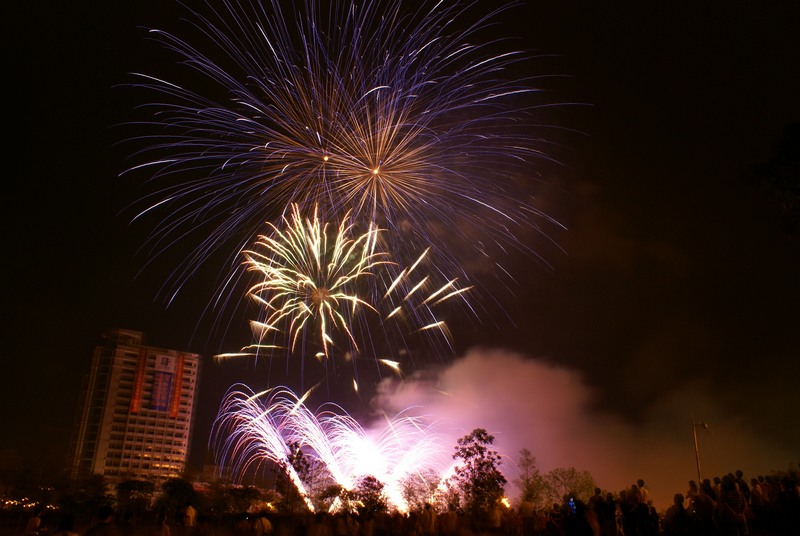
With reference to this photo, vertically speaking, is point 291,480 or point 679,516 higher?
point 291,480

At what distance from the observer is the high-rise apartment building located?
444 feet

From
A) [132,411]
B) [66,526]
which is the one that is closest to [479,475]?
[66,526]

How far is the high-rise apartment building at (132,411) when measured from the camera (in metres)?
135

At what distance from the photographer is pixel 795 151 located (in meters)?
12.6

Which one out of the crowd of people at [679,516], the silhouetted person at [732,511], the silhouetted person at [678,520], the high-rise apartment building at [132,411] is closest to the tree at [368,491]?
the crowd of people at [679,516]

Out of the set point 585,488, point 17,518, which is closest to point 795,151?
point 17,518

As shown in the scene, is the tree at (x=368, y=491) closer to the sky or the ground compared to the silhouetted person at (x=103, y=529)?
closer to the sky

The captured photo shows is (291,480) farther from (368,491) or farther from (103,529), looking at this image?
(103,529)

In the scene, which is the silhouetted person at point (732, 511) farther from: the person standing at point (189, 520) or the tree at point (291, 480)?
the tree at point (291, 480)

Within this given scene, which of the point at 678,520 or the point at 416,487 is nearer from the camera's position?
the point at 678,520

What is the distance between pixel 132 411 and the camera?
138 meters

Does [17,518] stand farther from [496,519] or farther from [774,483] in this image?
[774,483]

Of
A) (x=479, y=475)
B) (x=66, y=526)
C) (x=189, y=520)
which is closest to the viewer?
(x=66, y=526)

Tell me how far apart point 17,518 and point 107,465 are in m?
116
